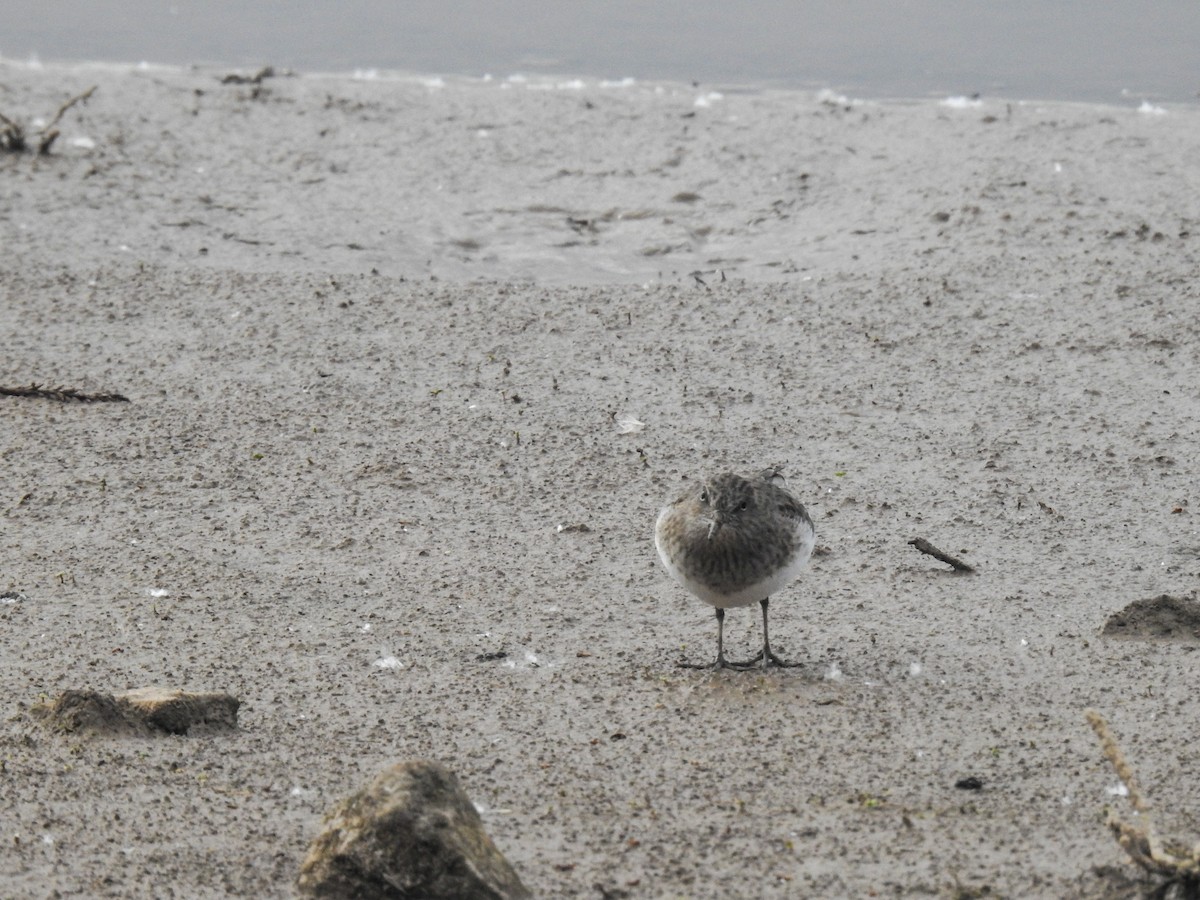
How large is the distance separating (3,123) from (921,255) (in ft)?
23.7

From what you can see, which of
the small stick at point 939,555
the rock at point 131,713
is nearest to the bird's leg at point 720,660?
the small stick at point 939,555

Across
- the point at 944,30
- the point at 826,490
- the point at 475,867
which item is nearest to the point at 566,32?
the point at 944,30

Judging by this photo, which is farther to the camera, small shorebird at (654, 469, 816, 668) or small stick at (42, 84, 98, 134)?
small stick at (42, 84, 98, 134)

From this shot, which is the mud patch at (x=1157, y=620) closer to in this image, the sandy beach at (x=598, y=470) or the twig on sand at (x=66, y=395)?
the sandy beach at (x=598, y=470)

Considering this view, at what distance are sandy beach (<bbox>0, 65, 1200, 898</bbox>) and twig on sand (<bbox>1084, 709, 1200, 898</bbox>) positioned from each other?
18 cm

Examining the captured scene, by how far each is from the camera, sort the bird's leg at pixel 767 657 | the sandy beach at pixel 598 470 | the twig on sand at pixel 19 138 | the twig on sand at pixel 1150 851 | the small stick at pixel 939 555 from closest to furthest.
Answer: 1. the twig on sand at pixel 1150 851
2. the sandy beach at pixel 598 470
3. the bird's leg at pixel 767 657
4. the small stick at pixel 939 555
5. the twig on sand at pixel 19 138

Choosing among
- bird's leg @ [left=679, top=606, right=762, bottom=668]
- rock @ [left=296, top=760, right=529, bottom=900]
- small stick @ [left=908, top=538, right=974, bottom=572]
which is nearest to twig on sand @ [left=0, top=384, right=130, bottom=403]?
bird's leg @ [left=679, top=606, right=762, bottom=668]

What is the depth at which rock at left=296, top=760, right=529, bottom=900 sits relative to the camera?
13.4ft

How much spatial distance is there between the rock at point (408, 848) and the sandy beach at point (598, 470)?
324 millimetres

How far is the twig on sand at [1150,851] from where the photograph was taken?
3930 mm

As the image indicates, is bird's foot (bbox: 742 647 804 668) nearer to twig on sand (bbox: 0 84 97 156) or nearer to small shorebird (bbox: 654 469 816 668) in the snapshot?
small shorebird (bbox: 654 469 816 668)

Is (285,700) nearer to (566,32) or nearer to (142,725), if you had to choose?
(142,725)

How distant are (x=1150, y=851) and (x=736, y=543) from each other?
206 cm

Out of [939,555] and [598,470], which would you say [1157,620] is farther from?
[598,470]
